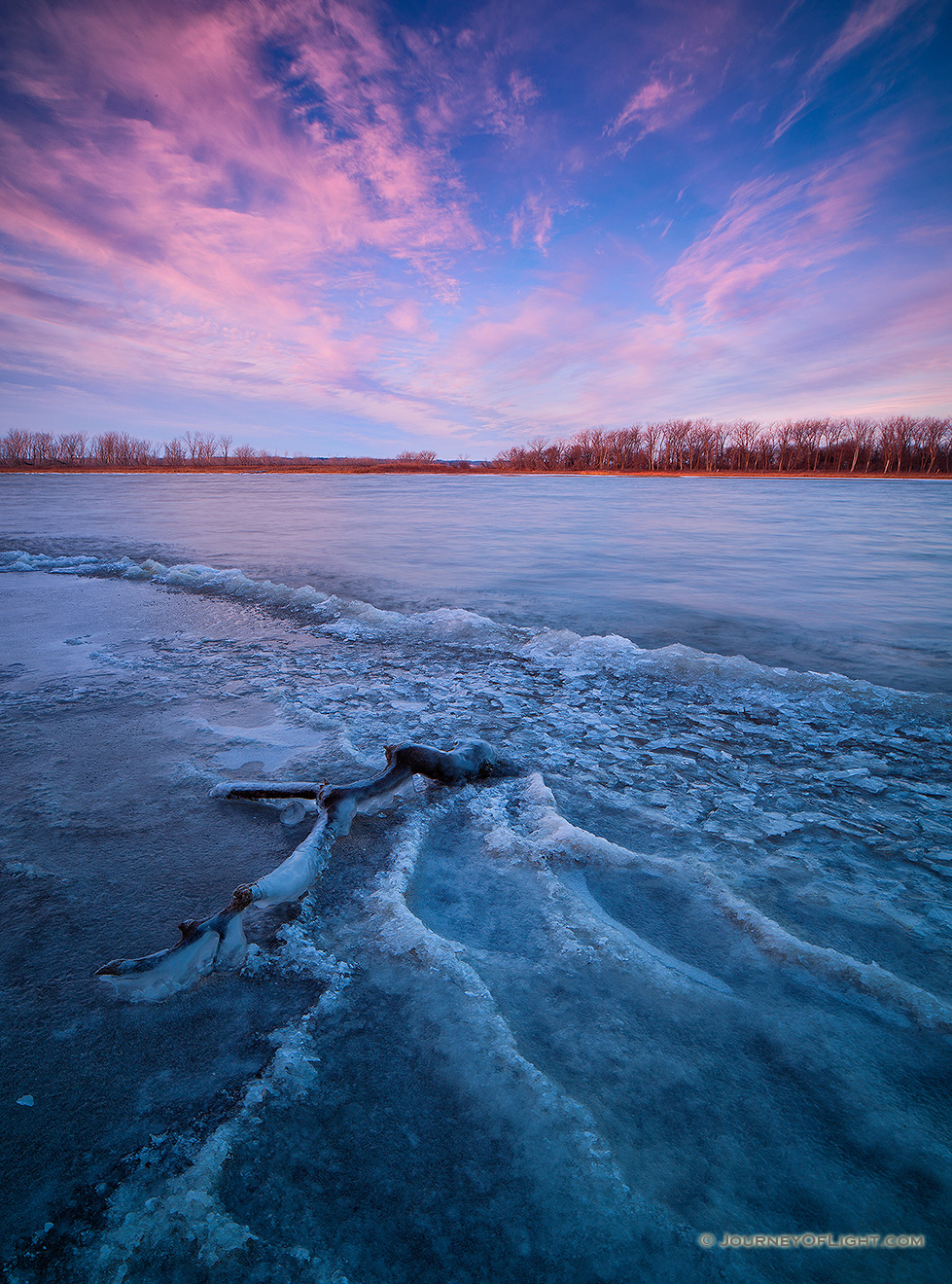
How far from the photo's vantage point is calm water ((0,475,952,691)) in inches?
208

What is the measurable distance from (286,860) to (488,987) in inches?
30.9

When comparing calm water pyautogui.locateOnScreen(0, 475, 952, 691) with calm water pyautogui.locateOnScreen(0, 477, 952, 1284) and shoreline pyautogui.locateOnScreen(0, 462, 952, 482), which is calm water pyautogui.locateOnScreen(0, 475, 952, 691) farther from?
shoreline pyautogui.locateOnScreen(0, 462, 952, 482)

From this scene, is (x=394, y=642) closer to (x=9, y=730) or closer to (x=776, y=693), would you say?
(x=9, y=730)

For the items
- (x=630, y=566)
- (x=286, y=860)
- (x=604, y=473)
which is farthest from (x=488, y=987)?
(x=604, y=473)

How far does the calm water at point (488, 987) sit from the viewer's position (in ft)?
3.23

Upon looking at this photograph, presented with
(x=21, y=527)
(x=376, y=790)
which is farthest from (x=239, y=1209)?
(x=21, y=527)

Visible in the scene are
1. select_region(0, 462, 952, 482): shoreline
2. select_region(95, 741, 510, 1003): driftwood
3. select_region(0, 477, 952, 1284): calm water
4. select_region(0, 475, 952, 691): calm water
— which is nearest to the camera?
select_region(0, 477, 952, 1284): calm water

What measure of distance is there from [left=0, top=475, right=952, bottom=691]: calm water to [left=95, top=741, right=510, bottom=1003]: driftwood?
3.17 meters

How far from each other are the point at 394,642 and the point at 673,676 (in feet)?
7.36

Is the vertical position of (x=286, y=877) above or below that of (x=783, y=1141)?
above

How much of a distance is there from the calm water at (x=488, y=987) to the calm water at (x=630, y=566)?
1.66 m

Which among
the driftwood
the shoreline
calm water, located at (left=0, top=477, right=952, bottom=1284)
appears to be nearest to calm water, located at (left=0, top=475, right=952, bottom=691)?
calm water, located at (left=0, top=477, right=952, bottom=1284)

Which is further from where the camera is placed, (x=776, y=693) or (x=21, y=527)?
(x=21, y=527)

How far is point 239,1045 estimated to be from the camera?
4.17ft
